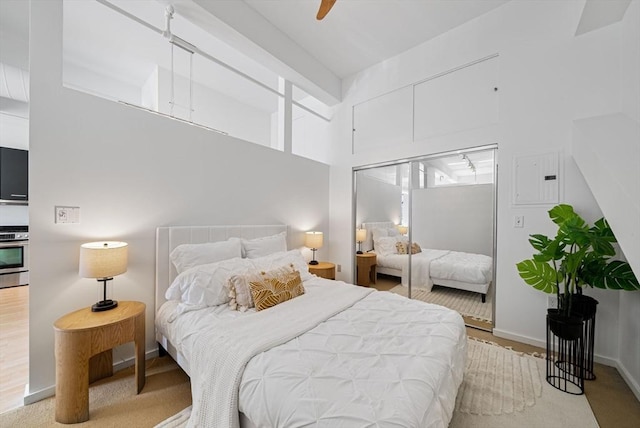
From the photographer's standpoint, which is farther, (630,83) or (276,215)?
(276,215)

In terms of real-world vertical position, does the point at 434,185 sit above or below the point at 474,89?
below

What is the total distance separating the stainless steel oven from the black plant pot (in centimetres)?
664

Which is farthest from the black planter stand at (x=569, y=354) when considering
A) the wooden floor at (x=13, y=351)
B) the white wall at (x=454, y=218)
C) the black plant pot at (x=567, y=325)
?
the wooden floor at (x=13, y=351)

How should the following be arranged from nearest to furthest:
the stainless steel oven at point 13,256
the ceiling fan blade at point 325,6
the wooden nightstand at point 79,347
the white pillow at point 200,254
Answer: the wooden nightstand at point 79,347 < the ceiling fan blade at point 325,6 < the white pillow at point 200,254 < the stainless steel oven at point 13,256

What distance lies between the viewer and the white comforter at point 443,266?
2.91 metres

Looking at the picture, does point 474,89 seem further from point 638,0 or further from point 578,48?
point 638,0

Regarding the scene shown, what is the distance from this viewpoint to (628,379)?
193 cm

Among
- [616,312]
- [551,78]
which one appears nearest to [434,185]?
[551,78]

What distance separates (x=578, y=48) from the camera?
2.30m

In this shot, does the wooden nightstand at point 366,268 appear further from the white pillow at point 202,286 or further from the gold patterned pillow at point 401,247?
the white pillow at point 202,286

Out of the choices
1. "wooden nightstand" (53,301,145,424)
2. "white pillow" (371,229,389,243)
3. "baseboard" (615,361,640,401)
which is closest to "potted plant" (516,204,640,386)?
"baseboard" (615,361,640,401)

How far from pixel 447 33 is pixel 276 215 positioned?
10.4ft

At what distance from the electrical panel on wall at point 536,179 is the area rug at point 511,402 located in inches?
59.8

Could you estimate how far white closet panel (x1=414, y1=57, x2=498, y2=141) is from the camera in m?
2.81
